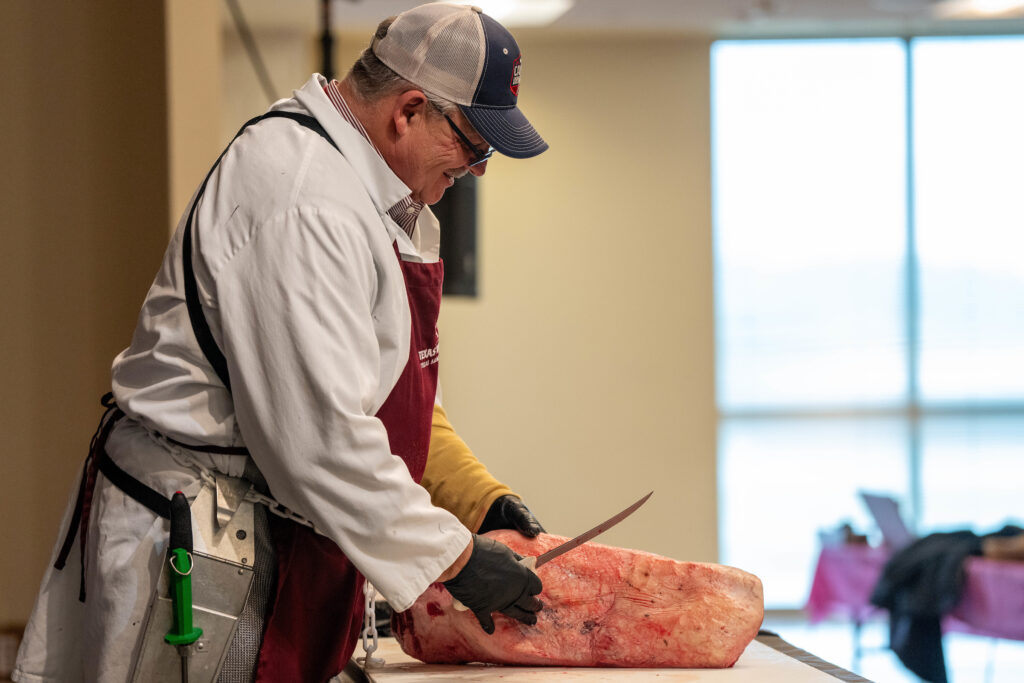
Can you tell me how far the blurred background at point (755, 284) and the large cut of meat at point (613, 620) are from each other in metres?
4.73

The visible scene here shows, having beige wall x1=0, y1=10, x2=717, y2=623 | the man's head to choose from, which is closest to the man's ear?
the man's head

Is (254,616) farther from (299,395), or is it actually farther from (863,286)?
(863,286)

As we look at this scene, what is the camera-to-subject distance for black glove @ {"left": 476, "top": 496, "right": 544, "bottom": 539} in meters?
1.72

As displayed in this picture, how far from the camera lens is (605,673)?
5.09 feet

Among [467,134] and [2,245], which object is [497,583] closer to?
[467,134]

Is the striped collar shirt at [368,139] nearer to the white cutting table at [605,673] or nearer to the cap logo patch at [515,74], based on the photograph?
the cap logo patch at [515,74]

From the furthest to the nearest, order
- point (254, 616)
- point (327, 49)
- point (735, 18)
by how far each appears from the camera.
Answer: point (735, 18)
point (327, 49)
point (254, 616)

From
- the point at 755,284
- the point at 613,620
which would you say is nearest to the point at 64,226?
the point at 613,620

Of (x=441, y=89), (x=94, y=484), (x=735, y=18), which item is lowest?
(x=94, y=484)

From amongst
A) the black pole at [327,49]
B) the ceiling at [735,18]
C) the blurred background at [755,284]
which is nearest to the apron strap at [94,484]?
the black pole at [327,49]

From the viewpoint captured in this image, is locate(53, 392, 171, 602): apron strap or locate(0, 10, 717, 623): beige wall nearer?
locate(53, 392, 171, 602): apron strap

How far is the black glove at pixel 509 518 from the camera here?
1725 mm

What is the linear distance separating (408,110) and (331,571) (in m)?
0.63

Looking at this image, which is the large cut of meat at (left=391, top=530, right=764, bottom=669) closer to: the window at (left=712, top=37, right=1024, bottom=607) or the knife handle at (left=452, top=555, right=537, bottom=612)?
the knife handle at (left=452, top=555, right=537, bottom=612)
